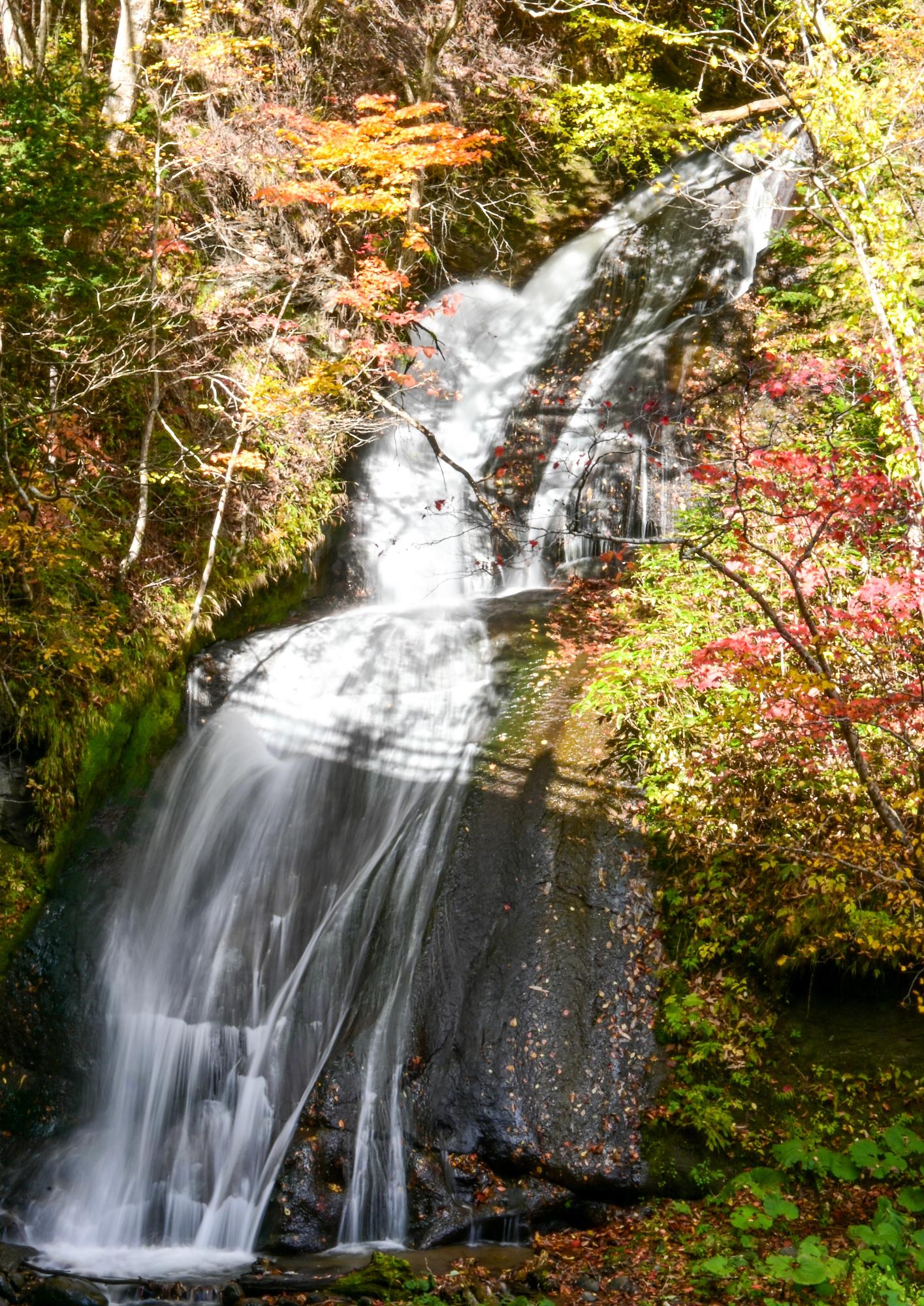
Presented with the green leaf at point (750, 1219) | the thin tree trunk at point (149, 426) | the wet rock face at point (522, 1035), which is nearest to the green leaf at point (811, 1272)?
the green leaf at point (750, 1219)

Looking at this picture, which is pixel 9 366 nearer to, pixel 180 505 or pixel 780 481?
pixel 180 505

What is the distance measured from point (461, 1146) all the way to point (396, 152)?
33.1ft

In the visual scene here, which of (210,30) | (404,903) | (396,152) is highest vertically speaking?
(210,30)

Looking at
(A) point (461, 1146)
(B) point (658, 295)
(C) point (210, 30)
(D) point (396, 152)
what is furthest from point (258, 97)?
(A) point (461, 1146)

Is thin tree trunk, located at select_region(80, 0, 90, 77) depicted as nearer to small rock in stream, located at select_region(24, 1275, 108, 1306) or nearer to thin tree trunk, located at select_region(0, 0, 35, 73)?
thin tree trunk, located at select_region(0, 0, 35, 73)

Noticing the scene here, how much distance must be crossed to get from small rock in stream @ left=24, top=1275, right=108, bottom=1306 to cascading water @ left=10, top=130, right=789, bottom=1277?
325 millimetres

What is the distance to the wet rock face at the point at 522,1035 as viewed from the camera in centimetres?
495

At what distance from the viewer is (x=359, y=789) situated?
7.38m

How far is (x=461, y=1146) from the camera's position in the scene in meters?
5.06

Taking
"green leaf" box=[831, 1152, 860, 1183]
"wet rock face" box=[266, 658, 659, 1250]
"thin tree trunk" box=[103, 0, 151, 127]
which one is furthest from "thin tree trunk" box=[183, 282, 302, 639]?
"green leaf" box=[831, 1152, 860, 1183]

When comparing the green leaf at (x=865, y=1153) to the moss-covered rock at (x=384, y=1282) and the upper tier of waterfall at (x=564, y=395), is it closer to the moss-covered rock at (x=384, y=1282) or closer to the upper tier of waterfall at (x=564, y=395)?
the moss-covered rock at (x=384, y=1282)

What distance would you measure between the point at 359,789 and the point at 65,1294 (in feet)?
12.3

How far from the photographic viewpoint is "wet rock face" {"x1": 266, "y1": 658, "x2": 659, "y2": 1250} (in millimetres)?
4945

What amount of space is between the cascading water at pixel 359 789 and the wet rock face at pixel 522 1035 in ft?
0.58
